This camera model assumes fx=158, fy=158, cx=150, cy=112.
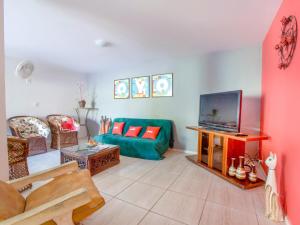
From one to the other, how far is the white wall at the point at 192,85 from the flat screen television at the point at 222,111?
585 millimetres

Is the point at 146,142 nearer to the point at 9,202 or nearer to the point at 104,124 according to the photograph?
the point at 104,124

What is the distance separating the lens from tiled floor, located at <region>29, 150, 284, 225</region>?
1.47 m

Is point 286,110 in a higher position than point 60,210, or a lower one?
higher

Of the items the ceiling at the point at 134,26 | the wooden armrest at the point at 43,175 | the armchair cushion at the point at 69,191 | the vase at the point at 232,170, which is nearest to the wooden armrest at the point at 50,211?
the armchair cushion at the point at 69,191

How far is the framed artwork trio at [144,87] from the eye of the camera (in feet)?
12.2

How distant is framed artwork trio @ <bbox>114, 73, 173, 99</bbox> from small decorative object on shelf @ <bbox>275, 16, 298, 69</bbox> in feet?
7.29

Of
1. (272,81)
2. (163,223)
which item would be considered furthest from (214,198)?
(272,81)

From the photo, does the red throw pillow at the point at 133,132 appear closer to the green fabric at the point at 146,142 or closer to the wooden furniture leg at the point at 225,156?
the green fabric at the point at 146,142

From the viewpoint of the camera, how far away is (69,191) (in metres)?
1.21

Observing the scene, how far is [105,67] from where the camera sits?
441cm

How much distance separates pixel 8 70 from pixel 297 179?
16.8 ft

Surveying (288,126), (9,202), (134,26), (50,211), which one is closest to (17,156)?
(9,202)

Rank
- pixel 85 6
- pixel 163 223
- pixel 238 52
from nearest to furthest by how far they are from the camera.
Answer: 1. pixel 163 223
2. pixel 85 6
3. pixel 238 52

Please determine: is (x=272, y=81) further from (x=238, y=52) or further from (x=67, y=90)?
(x=67, y=90)
